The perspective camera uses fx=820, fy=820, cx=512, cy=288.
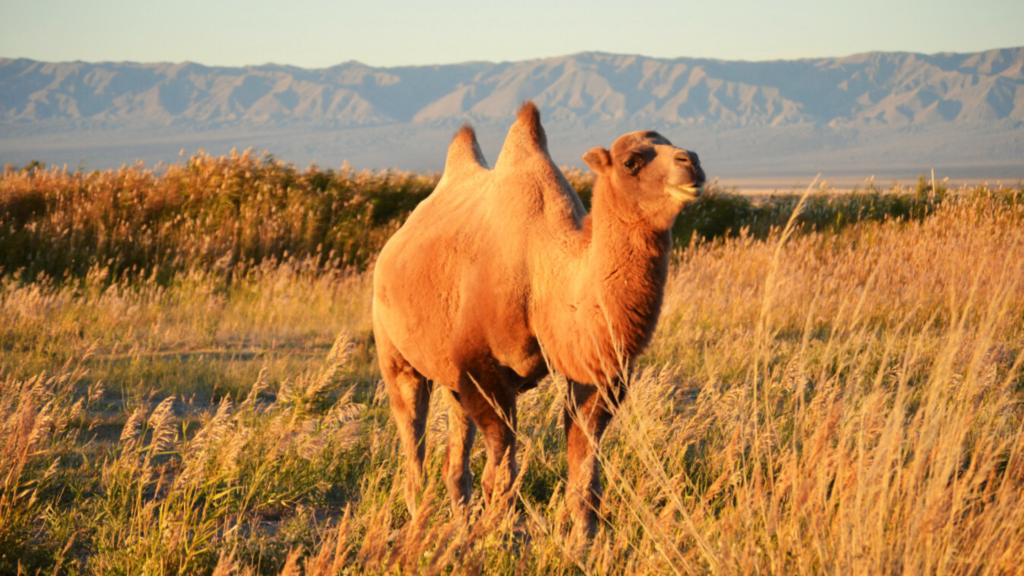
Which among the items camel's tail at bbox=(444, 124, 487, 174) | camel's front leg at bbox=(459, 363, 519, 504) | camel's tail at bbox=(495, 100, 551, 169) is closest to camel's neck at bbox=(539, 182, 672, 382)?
camel's front leg at bbox=(459, 363, 519, 504)

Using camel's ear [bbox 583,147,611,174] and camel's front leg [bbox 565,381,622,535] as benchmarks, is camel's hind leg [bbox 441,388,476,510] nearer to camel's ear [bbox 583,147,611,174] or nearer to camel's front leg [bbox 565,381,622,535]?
camel's front leg [bbox 565,381,622,535]

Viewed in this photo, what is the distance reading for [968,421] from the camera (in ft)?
10.2

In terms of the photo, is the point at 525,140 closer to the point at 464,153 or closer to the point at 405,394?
the point at 464,153

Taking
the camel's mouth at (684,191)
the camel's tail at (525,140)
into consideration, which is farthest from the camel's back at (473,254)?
the camel's mouth at (684,191)

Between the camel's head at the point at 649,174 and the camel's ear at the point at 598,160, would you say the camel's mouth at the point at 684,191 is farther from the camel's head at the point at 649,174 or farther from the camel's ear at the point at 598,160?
the camel's ear at the point at 598,160

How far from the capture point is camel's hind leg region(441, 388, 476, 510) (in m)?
4.65

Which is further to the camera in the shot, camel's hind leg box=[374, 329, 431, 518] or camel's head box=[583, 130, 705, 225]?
camel's hind leg box=[374, 329, 431, 518]

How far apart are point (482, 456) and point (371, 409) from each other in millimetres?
1668

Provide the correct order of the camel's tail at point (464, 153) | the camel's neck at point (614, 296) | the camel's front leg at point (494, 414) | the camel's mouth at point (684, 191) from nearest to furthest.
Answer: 1. the camel's mouth at point (684, 191)
2. the camel's neck at point (614, 296)
3. the camel's front leg at point (494, 414)
4. the camel's tail at point (464, 153)

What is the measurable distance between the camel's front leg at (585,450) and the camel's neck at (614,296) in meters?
0.26

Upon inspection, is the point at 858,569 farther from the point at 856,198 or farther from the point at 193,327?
the point at 856,198

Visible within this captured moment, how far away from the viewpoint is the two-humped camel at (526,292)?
3.49 m

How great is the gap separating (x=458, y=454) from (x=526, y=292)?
1319 millimetres

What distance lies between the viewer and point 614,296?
3.52 meters
